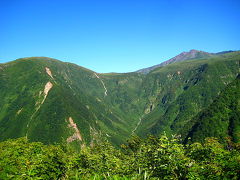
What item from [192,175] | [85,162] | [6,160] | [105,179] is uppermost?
[105,179]

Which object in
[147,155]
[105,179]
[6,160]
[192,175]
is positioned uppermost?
[105,179]

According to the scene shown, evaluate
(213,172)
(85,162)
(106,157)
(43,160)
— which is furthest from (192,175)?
(85,162)

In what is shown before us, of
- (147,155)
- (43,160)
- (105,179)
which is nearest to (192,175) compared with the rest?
(105,179)

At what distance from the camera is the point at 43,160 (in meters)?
32.5

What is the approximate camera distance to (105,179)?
10164 mm

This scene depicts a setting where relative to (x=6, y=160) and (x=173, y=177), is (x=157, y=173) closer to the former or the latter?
(x=173, y=177)

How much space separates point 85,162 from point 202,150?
101ft

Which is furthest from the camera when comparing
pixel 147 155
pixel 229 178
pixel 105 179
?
pixel 147 155

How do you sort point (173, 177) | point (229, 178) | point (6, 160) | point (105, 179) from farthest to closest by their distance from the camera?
point (6, 160) < point (173, 177) < point (229, 178) < point (105, 179)

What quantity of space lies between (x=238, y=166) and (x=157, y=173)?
8042 millimetres

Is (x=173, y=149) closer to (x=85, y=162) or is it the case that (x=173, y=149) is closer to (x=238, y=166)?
(x=238, y=166)

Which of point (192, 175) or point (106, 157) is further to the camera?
point (106, 157)

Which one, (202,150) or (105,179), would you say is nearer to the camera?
(105,179)

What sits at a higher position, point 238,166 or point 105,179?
point 105,179
